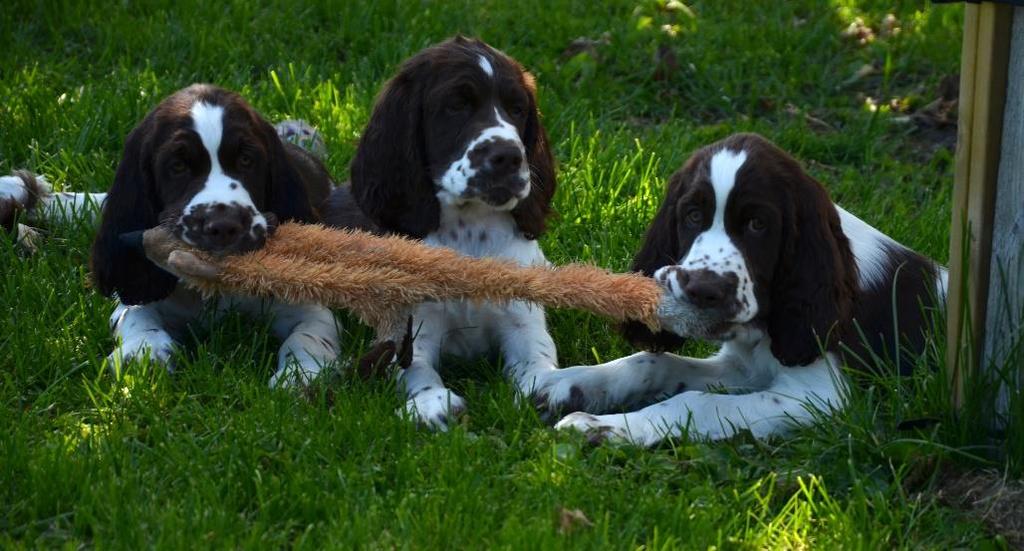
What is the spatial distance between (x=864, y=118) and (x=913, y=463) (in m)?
4.37

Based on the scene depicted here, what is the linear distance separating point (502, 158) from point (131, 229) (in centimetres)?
130

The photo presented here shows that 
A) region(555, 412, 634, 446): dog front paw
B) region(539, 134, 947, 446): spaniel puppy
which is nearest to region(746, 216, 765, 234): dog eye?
region(539, 134, 947, 446): spaniel puppy

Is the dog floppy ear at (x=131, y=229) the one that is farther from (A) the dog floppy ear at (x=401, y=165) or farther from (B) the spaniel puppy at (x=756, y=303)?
(B) the spaniel puppy at (x=756, y=303)

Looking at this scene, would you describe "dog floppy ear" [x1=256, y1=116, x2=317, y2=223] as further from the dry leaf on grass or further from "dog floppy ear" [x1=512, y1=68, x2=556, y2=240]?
the dry leaf on grass

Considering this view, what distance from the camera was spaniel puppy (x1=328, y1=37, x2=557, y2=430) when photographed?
5.04 metres

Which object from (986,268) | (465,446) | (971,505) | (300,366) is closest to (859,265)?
(986,268)

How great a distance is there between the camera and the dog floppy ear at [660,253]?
4723mm

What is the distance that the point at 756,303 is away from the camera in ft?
14.7

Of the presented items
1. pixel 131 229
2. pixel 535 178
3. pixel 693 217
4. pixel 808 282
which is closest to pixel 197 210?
pixel 131 229

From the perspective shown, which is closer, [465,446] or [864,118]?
[465,446]

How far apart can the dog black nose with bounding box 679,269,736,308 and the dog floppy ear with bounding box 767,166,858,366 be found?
1.01ft

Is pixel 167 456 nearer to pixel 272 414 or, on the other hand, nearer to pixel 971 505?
pixel 272 414

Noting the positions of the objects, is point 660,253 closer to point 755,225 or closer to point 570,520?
point 755,225

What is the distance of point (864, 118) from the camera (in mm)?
8070
